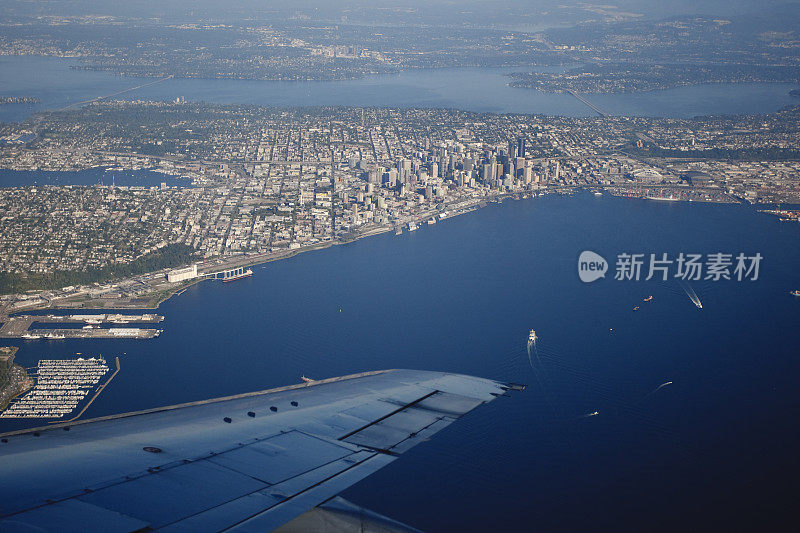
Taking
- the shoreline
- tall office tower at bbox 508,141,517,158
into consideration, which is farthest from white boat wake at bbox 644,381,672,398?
tall office tower at bbox 508,141,517,158

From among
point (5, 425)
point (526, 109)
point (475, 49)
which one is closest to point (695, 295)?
point (5, 425)

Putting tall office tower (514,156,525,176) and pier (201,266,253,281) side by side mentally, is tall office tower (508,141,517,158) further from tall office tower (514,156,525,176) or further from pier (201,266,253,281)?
pier (201,266,253,281)

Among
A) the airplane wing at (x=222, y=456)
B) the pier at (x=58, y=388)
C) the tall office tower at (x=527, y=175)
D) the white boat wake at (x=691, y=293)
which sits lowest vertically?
the pier at (x=58, y=388)

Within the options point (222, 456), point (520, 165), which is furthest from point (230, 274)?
point (222, 456)

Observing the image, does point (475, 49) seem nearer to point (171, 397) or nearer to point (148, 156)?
point (148, 156)

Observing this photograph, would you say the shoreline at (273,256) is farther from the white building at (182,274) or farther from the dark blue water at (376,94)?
the dark blue water at (376,94)

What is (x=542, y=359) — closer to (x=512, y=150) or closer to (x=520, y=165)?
(x=520, y=165)

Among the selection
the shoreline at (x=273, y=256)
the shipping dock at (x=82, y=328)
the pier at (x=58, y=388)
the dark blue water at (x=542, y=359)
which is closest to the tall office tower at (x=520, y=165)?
→ the shoreline at (x=273, y=256)
